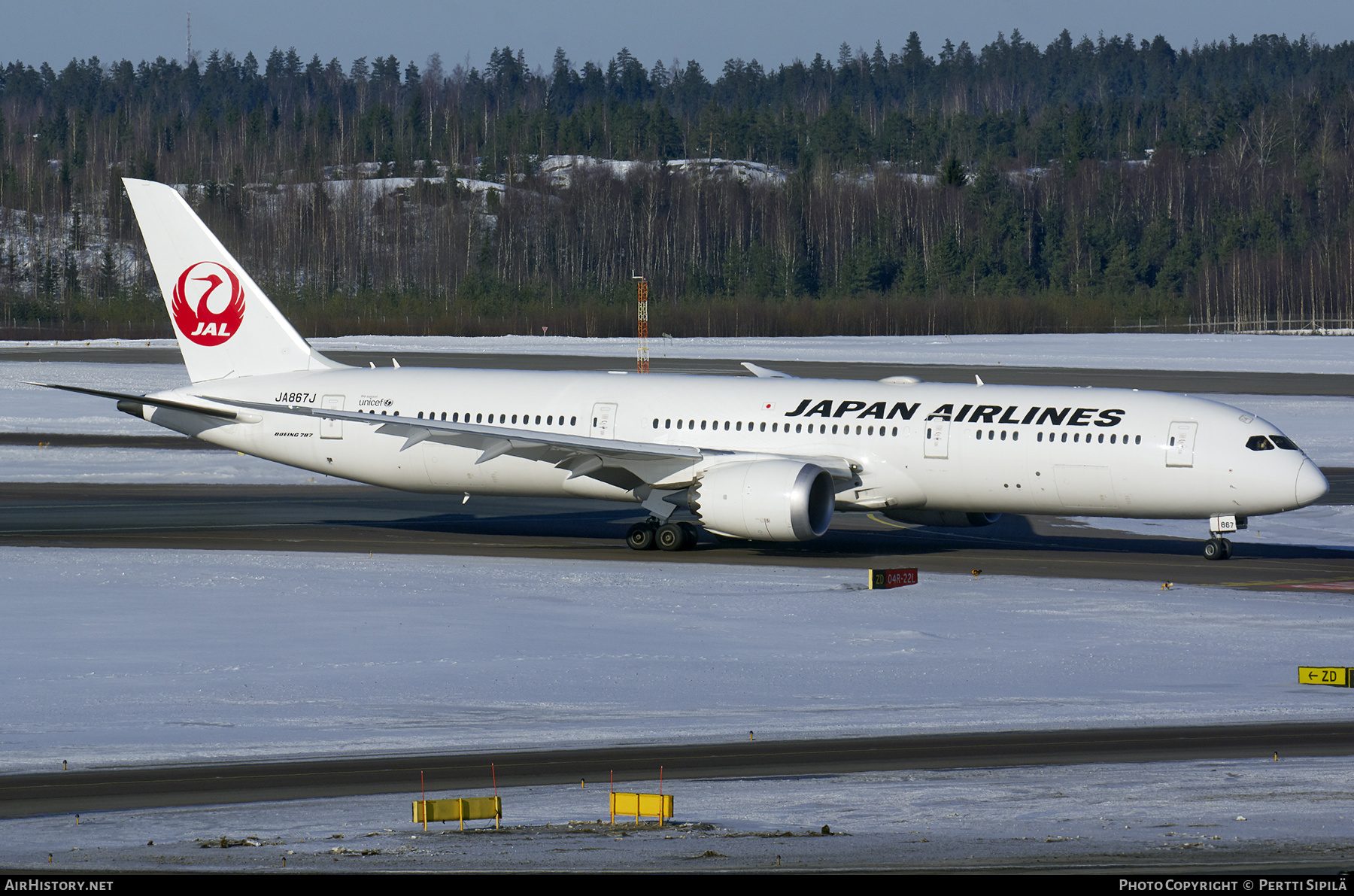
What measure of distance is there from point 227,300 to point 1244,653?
26.7m

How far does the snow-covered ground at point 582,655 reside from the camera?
19688 millimetres

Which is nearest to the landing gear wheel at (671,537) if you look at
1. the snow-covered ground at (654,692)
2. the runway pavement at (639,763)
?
the snow-covered ground at (654,692)

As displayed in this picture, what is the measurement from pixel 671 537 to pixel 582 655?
1211 cm

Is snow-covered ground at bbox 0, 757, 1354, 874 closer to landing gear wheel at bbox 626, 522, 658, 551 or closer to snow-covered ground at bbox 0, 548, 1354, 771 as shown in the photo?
snow-covered ground at bbox 0, 548, 1354, 771

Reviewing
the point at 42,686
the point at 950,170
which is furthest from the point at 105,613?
the point at 950,170

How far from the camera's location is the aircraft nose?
3247 cm

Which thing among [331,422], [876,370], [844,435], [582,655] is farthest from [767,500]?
[876,370]

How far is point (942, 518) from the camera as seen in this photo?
120 ft

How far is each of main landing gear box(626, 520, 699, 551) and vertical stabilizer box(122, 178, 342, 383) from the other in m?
9.93

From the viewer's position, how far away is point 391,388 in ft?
127

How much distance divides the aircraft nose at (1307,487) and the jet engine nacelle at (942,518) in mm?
6639

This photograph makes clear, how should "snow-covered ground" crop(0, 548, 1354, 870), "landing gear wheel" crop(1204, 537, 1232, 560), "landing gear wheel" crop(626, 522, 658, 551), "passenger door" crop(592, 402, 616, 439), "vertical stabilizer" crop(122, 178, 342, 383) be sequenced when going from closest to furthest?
"snow-covered ground" crop(0, 548, 1354, 870), "landing gear wheel" crop(1204, 537, 1232, 560), "landing gear wheel" crop(626, 522, 658, 551), "passenger door" crop(592, 402, 616, 439), "vertical stabilizer" crop(122, 178, 342, 383)

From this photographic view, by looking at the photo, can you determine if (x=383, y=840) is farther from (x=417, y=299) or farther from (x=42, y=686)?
(x=417, y=299)

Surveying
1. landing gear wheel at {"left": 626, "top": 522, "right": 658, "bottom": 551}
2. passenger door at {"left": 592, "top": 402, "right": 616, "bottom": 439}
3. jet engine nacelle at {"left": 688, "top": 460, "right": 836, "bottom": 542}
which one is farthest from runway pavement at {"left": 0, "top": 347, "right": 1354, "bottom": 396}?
jet engine nacelle at {"left": 688, "top": 460, "right": 836, "bottom": 542}
